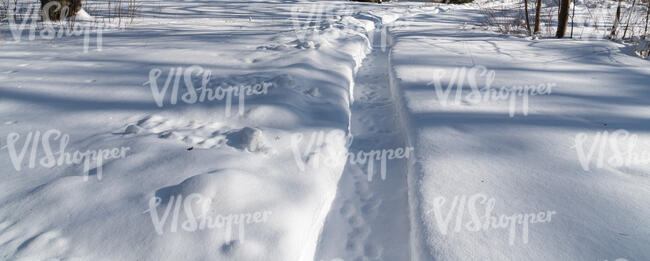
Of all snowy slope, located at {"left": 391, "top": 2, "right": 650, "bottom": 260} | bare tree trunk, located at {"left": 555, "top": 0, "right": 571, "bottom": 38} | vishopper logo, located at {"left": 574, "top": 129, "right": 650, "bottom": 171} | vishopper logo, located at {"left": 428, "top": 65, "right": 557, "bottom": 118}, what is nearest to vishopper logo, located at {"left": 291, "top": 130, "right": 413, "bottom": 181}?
snowy slope, located at {"left": 391, "top": 2, "right": 650, "bottom": 260}

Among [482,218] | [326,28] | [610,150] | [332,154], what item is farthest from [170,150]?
[326,28]

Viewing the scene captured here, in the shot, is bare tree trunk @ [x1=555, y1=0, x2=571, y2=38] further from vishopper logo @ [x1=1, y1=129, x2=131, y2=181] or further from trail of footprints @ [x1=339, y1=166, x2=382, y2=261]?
vishopper logo @ [x1=1, y1=129, x2=131, y2=181]

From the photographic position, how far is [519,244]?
1.09 m

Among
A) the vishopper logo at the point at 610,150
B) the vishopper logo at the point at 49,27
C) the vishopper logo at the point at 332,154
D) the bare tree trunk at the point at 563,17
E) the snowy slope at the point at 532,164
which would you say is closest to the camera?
the snowy slope at the point at 532,164

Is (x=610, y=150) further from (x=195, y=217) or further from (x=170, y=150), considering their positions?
(x=170, y=150)

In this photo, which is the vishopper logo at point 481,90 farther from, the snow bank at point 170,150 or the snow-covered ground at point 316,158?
the snow bank at point 170,150

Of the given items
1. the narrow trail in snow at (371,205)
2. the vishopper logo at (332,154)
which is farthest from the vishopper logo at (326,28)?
the vishopper logo at (332,154)

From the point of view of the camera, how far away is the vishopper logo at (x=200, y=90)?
2.32 m

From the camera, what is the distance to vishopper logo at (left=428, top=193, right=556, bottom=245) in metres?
1.16

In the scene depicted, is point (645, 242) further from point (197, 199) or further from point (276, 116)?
point (276, 116)

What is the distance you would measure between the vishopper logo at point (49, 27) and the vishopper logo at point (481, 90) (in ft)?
11.5

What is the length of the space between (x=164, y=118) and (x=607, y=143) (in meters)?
2.51

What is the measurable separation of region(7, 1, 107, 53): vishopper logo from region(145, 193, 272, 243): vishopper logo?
Answer: 308cm

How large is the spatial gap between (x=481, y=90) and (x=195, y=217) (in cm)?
231
